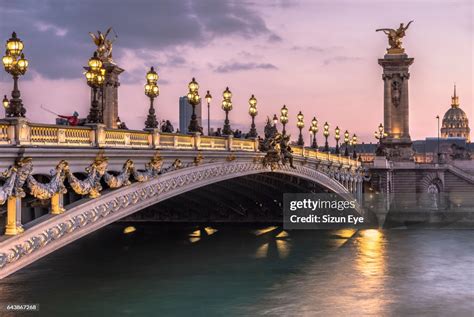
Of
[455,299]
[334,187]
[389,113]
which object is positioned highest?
[389,113]

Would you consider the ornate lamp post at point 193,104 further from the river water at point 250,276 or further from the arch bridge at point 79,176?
the river water at point 250,276

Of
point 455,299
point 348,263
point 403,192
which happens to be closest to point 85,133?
point 455,299

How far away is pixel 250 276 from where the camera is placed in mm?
42062

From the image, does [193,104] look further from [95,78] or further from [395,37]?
[395,37]

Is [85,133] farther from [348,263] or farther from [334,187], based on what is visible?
[334,187]

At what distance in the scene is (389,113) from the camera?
109 meters

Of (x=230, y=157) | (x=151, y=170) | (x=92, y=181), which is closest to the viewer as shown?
(x=92, y=181)

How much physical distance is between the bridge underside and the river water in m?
3.48

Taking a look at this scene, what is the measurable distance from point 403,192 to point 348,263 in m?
57.4

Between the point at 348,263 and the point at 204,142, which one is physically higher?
the point at 204,142

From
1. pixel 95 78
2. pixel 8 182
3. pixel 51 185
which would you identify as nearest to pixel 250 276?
pixel 95 78

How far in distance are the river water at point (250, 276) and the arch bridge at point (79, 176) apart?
18.7ft

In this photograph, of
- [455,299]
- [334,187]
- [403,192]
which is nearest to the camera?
[455,299]

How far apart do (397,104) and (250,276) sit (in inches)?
2826
